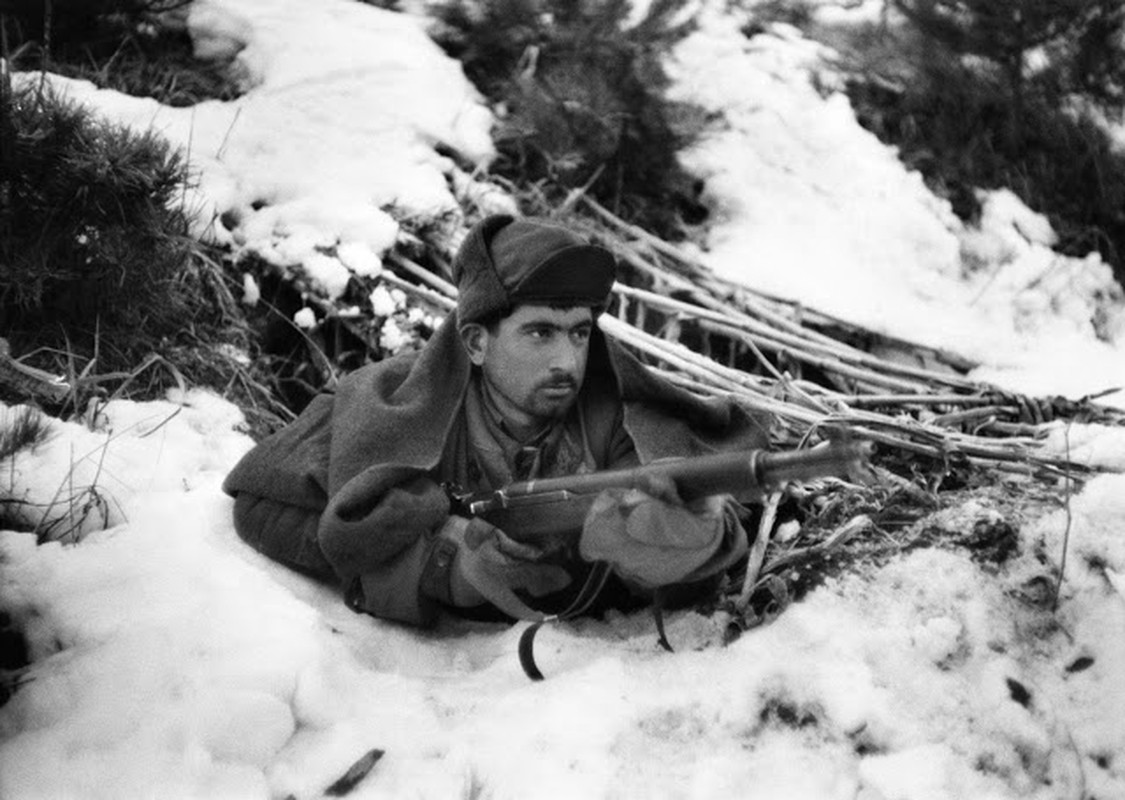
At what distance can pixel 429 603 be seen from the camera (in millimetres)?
2430

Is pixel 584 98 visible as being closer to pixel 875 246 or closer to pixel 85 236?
pixel 875 246

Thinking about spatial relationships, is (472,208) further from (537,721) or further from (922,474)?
(537,721)

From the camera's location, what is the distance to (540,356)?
2.44 metres

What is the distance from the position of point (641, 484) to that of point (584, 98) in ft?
9.11

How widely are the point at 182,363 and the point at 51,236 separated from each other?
685 millimetres

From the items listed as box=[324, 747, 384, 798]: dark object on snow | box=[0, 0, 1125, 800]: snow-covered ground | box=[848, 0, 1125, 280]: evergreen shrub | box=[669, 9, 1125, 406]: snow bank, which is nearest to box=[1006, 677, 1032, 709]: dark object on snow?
box=[0, 0, 1125, 800]: snow-covered ground

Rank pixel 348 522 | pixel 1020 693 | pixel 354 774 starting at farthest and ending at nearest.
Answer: pixel 348 522, pixel 1020 693, pixel 354 774

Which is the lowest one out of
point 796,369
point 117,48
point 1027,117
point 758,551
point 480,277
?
point 796,369

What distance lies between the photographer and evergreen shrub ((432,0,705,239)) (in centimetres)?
446

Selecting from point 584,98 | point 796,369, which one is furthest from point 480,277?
point 584,98

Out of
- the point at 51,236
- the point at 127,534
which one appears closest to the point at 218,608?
the point at 127,534

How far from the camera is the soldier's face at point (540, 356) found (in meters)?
2.43

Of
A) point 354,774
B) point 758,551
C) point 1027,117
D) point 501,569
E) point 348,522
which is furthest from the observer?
point 1027,117

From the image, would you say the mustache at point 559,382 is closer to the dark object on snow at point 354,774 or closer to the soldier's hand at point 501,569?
the soldier's hand at point 501,569
